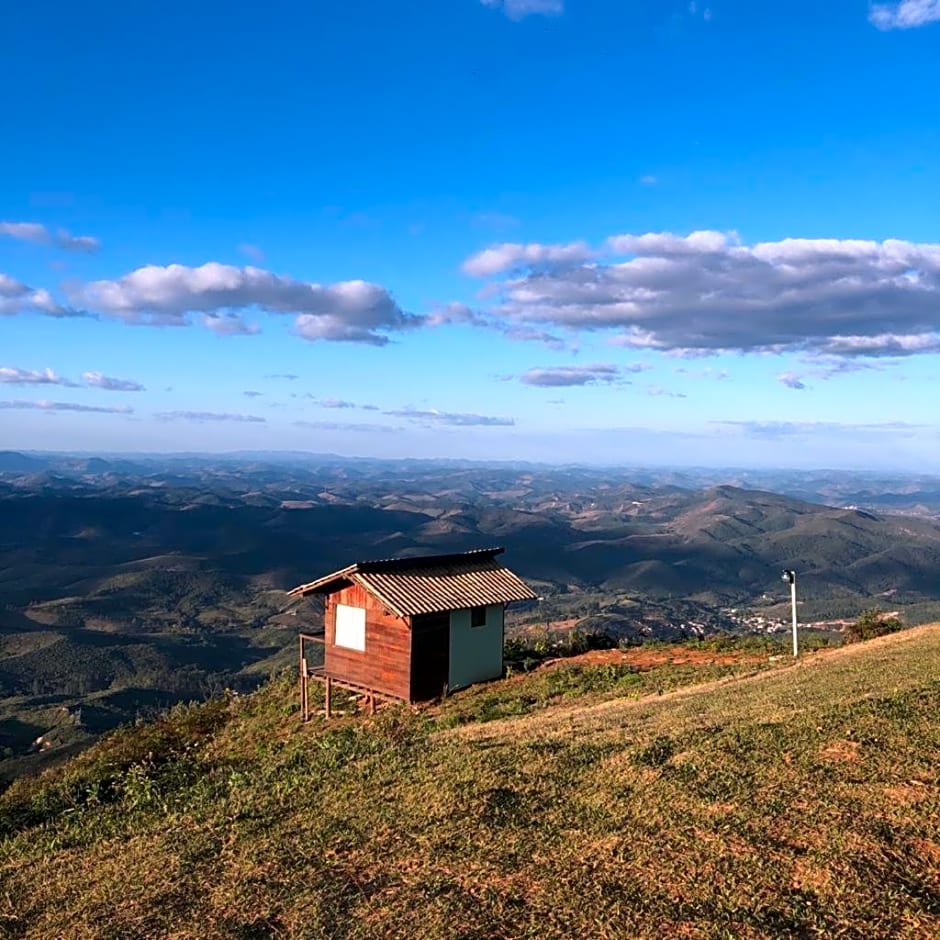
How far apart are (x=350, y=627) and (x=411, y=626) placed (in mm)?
3027

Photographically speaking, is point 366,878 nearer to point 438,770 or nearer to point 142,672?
point 438,770

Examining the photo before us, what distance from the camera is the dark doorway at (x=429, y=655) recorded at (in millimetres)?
23875

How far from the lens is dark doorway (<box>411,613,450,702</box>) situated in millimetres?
23875

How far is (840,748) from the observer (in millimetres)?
10039

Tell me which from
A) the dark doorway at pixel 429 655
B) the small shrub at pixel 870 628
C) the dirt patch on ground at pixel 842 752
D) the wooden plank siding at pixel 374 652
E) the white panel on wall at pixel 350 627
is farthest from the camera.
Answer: the small shrub at pixel 870 628

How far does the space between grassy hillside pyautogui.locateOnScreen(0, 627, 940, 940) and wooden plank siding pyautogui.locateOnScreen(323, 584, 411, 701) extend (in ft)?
29.9

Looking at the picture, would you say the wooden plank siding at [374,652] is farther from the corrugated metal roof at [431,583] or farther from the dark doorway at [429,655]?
the corrugated metal roof at [431,583]

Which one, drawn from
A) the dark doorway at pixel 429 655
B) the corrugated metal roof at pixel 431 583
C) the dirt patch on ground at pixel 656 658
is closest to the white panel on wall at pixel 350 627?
the corrugated metal roof at pixel 431 583

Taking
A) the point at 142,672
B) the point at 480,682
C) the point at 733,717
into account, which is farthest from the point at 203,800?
the point at 142,672

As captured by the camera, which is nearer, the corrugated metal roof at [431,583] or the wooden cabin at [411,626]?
the wooden cabin at [411,626]

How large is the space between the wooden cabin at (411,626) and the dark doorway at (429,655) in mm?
32

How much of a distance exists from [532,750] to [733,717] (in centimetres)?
372

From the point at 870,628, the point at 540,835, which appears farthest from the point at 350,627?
the point at 870,628

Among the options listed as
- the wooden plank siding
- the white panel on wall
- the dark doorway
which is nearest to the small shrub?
the dark doorway
